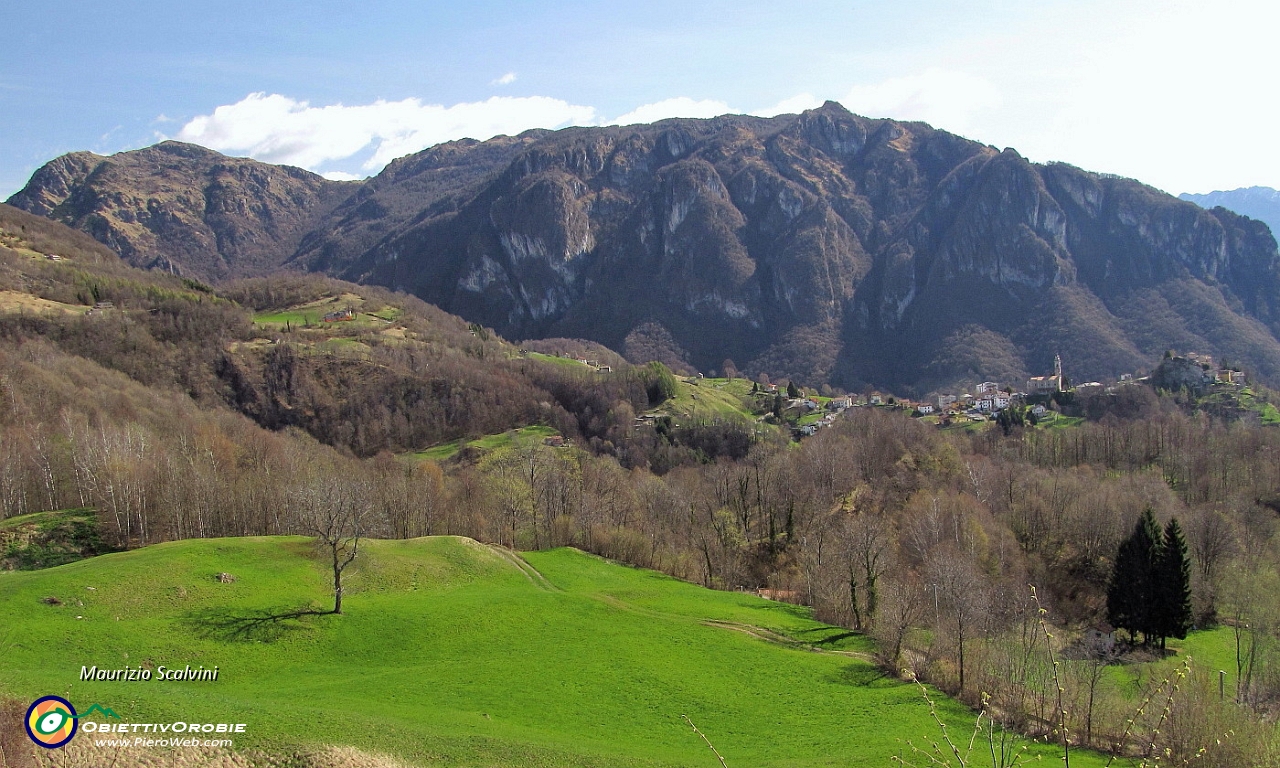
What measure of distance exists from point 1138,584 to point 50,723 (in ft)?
212

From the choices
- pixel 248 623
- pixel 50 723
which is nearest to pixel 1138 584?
pixel 248 623

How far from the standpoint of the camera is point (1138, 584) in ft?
182

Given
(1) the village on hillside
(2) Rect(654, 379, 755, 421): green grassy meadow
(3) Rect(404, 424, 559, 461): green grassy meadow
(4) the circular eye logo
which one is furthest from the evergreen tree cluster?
(2) Rect(654, 379, 755, 421): green grassy meadow

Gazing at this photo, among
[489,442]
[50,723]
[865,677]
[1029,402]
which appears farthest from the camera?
[1029,402]

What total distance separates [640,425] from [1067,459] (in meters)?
77.3

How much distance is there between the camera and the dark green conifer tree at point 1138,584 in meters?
55.2

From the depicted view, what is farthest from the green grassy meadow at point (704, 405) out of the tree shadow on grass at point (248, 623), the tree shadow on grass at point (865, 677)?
the tree shadow on grass at point (248, 623)

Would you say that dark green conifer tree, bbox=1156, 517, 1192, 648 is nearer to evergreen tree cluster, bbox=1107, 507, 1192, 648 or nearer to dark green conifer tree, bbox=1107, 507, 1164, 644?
evergreen tree cluster, bbox=1107, 507, 1192, 648

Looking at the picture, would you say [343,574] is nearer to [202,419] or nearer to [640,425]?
[202,419]

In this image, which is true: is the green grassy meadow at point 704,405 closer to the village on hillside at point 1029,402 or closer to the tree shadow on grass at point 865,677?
the village on hillside at point 1029,402

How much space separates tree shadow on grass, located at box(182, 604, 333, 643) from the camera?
34.3m

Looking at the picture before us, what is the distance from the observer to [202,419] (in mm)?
94500

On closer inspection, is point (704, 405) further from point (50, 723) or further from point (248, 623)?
point (50, 723)

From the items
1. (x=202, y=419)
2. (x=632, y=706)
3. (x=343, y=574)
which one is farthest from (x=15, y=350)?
(x=632, y=706)
